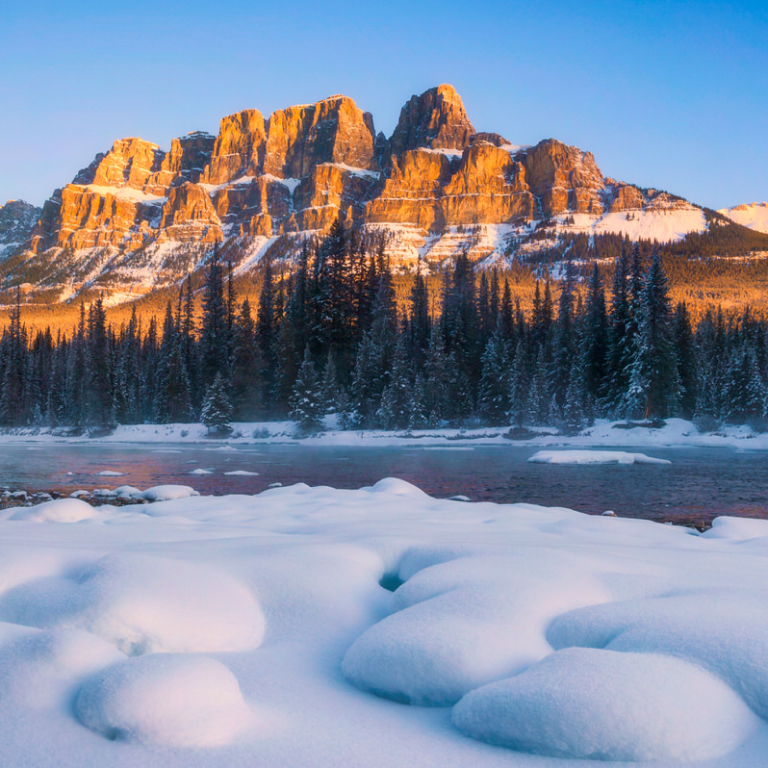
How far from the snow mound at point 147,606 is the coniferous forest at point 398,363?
3161 cm

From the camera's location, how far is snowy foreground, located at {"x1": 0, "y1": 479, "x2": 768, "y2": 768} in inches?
72.9

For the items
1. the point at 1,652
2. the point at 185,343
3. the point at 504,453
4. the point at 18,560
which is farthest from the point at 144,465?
the point at 185,343

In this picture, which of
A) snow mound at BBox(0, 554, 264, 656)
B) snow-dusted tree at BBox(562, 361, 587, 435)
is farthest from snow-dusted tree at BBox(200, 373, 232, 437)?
snow mound at BBox(0, 554, 264, 656)

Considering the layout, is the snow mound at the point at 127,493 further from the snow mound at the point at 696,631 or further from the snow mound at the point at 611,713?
the snow mound at the point at 611,713

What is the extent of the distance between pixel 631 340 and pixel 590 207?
555 feet

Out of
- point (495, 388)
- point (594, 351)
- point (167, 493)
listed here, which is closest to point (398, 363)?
point (495, 388)

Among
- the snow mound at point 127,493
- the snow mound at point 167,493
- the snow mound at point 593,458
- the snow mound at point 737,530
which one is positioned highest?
the snow mound at point 737,530

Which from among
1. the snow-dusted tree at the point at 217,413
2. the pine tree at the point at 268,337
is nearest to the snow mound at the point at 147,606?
the snow-dusted tree at the point at 217,413

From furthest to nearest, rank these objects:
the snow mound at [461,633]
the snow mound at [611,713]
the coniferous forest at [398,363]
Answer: the coniferous forest at [398,363]
the snow mound at [461,633]
the snow mound at [611,713]

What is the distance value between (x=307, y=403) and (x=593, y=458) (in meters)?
18.7

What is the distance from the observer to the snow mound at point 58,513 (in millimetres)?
6995

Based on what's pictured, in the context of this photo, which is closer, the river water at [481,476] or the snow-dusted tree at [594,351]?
the river water at [481,476]

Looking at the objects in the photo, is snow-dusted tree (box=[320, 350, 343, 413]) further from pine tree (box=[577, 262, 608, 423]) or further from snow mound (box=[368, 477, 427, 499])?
snow mound (box=[368, 477, 427, 499])

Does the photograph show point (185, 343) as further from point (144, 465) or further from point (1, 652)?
point (1, 652)
